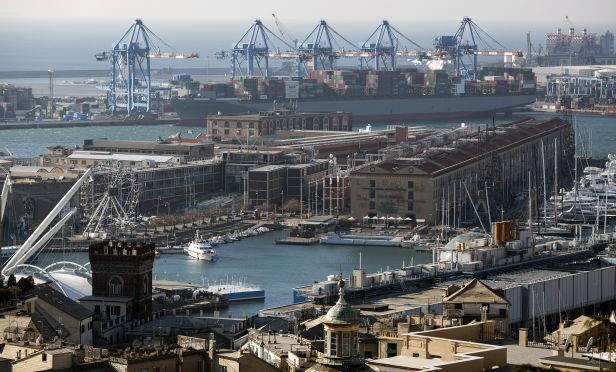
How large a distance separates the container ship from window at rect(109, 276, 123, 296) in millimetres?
47588

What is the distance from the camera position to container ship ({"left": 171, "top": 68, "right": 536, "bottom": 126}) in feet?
215

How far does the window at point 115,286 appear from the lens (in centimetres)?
1608

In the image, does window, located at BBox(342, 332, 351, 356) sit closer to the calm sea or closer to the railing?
the railing

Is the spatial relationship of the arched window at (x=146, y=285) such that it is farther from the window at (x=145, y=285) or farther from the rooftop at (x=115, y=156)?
the rooftop at (x=115, y=156)

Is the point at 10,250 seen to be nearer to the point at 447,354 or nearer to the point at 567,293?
the point at 567,293

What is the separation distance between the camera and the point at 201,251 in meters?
28.0

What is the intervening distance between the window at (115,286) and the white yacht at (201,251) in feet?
38.4

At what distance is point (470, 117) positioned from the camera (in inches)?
2763

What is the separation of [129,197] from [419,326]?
2078cm

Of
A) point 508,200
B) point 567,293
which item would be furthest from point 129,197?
point 567,293

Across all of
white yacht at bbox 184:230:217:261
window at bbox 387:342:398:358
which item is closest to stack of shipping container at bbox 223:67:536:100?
white yacht at bbox 184:230:217:261

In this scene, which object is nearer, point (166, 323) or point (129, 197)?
point (166, 323)

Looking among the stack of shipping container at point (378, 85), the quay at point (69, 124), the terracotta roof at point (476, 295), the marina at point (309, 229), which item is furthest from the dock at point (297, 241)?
the stack of shipping container at point (378, 85)

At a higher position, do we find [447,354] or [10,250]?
[447,354]
